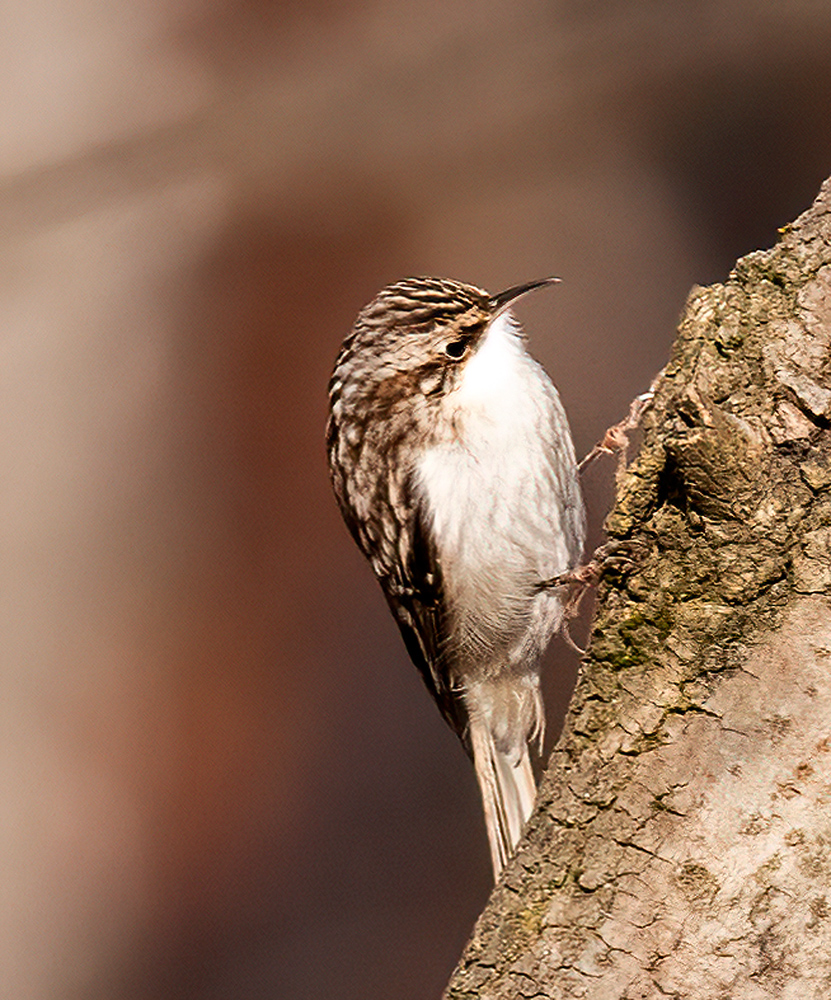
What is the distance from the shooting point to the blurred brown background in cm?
193

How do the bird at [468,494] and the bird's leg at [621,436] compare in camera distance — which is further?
the bird at [468,494]

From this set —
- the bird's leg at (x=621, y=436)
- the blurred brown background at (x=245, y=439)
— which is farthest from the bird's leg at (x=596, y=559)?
the blurred brown background at (x=245, y=439)

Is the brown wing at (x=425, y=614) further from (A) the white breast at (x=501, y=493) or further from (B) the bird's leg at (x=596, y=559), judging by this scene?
(B) the bird's leg at (x=596, y=559)

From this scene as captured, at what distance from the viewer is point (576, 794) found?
746mm

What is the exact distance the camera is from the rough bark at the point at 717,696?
688 millimetres

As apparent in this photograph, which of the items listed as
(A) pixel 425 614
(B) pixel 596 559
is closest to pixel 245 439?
(A) pixel 425 614

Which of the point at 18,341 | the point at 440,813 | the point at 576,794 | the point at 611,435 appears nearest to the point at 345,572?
the point at 440,813

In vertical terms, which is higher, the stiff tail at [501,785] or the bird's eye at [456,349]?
the bird's eye at [456,349]

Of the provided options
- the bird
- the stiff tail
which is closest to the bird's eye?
the bird

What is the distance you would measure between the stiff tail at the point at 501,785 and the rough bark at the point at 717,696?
28.3 inches

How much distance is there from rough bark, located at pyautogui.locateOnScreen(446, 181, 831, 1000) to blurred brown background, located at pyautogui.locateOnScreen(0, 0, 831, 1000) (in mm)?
1138

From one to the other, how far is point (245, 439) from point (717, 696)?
65.7 inches

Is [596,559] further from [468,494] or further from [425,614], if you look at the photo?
[425,614]

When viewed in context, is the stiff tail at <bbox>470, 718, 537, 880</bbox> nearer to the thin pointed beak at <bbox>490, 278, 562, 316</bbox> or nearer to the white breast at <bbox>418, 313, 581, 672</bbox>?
the white breast at <bbox>418, 313, 581, 672</bbox>
